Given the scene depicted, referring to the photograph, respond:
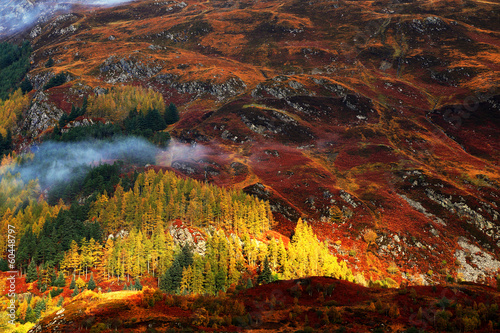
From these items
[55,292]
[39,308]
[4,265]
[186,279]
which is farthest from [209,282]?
[4,265]

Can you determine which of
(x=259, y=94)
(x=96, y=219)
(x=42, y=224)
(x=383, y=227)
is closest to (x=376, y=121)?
(x=259, y=94)

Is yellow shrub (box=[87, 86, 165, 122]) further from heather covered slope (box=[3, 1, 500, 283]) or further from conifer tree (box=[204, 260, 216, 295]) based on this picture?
conifer tree (box=[204, 260, 216, 295])

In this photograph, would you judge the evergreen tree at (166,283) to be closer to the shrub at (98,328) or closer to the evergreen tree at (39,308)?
the evergreen tree at (39,308)

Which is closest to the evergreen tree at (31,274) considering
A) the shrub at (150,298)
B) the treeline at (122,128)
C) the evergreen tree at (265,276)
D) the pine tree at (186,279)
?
the pine tree at (186,279)

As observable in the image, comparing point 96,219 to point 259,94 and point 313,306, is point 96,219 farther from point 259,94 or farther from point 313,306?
point 259,94

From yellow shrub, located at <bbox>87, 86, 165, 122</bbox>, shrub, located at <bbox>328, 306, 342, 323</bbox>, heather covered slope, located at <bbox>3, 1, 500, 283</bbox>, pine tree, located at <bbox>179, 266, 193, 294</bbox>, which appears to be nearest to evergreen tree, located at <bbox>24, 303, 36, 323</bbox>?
pine tree, located at <bbox>179, 266, 193, 294</bbox>

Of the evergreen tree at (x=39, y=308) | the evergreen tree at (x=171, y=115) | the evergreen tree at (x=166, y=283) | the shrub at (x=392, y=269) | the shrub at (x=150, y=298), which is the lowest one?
the shrub at (x=392, y=269)

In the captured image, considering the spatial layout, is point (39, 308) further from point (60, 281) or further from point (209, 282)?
point (209, 282)
